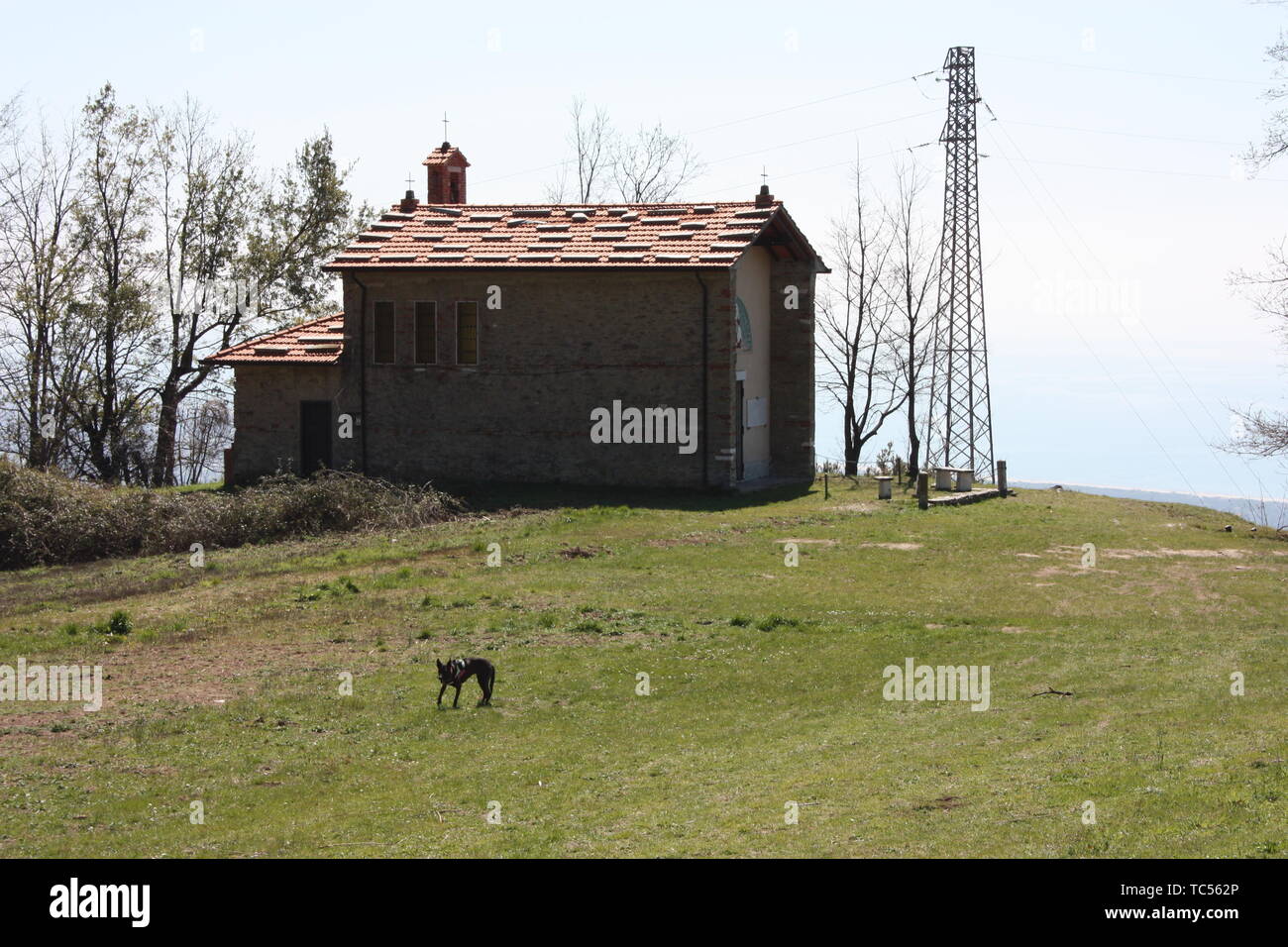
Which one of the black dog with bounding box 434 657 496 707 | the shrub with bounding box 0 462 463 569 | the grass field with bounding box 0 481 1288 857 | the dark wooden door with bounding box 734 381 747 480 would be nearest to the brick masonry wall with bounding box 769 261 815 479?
the dark wooden door with bounding box 734 381 747 480

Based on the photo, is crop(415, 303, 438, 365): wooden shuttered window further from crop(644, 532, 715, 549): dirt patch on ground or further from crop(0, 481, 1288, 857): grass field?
crop(644, 532, 715, 549): dirt patch on ground

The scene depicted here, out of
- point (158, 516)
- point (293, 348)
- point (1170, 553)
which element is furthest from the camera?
point (293, 348)

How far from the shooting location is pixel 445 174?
41000 mm

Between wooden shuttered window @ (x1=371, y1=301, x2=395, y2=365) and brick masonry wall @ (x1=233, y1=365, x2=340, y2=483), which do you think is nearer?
brick masonry wall @ (x1=233, y1=365, x2=340, y2=483)

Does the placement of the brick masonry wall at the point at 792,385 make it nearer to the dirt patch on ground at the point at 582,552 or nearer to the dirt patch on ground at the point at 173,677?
the dirt patch on ground at the point at 582,552

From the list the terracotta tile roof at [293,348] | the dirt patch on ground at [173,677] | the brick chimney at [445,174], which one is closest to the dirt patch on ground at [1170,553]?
the dirt patch on ground at [173,677]

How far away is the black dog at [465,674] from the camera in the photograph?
1301 cm

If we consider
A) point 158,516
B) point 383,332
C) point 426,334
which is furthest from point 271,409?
point 158,516

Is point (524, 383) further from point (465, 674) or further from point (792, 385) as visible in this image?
point (465, 674)

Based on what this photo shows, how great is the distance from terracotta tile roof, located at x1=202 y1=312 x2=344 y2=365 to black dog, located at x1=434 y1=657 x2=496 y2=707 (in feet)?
73.5

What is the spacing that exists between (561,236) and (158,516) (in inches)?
530

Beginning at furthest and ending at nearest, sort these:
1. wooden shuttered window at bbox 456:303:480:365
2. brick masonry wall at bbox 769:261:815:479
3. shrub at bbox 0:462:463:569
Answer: brick masonry wall at bbox 769:261:815:479
wooden shuttered window at bbox 456:303:480:365
shrub at bbox 0:462:463:569

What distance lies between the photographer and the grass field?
29.3 ft
